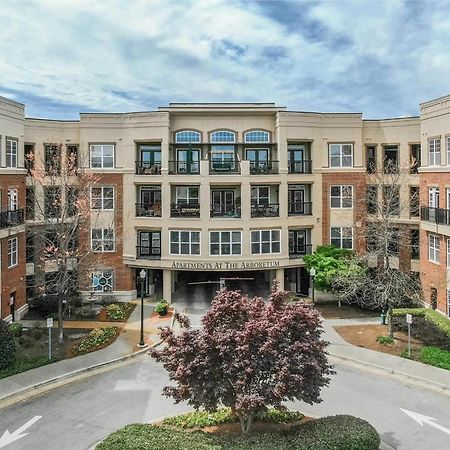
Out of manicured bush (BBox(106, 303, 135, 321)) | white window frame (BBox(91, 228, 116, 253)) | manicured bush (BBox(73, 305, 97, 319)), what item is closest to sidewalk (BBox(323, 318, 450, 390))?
manicured bush (BBox(106, 303, 135, 321))

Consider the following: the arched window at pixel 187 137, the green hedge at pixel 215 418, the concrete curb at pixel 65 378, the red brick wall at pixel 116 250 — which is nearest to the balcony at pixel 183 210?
the red brick wall at pixel 116 250

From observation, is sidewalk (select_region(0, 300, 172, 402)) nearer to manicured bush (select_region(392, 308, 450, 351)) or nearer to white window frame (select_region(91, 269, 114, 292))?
white window frame (select_region(91, 269, 114, 292))

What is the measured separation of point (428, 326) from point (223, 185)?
52.8 feet

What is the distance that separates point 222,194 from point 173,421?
21032 millimetres

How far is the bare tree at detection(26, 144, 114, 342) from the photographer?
92.3 feet

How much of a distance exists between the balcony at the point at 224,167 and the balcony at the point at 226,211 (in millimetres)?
2523

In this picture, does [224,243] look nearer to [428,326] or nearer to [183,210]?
[183,210]

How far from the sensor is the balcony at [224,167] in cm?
3331

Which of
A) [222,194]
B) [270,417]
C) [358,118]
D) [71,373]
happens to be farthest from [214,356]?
[358,118]

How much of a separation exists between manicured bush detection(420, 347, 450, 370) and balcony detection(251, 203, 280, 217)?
14.1 meters

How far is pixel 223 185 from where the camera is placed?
3297cm

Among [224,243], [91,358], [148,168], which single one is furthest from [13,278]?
[224,243]

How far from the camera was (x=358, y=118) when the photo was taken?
1321 inches

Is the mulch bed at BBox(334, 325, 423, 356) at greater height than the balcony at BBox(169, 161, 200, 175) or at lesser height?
lesser
